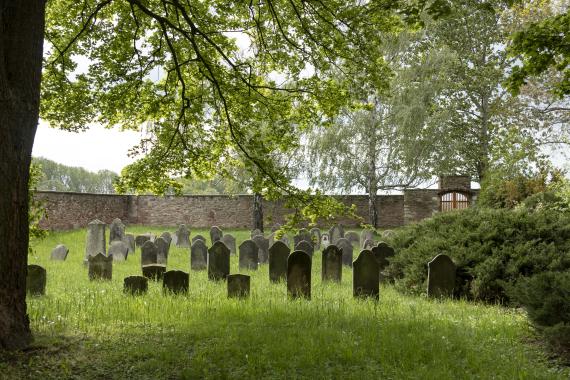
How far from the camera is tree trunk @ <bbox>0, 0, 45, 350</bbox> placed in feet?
17.3

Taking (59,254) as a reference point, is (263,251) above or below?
above

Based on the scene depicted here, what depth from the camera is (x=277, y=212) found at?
3256cm

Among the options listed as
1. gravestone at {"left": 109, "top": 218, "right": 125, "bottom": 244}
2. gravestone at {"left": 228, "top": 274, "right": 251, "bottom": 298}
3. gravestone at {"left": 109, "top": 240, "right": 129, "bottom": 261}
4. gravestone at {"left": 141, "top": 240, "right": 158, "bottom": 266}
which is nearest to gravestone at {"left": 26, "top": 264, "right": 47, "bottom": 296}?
gravestone at {"left": 228, "top": 274, "right": 251, "bottom": 298}

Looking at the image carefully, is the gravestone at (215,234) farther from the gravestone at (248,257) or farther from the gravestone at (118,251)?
the gravestone at (248,257)

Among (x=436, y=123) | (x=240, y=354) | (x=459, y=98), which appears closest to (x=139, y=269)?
(x=240, y=354)

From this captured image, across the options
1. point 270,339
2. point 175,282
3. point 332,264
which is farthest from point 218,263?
point 270,339

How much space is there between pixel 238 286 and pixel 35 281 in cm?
334

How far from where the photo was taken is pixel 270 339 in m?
5.83

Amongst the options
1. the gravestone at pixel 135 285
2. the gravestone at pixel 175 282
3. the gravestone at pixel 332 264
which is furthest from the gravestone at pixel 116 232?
the gravestone at pixel 175 282

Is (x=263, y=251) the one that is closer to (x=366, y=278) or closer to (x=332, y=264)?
(x=332, y=264)

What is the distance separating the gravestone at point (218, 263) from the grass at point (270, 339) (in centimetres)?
257

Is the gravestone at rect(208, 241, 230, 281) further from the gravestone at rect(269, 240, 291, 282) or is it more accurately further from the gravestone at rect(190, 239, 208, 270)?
the gravestone at rect(190, 239, 208, 270)

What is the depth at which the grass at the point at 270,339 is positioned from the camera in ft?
16.5

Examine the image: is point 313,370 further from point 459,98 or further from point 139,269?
point 459,98
